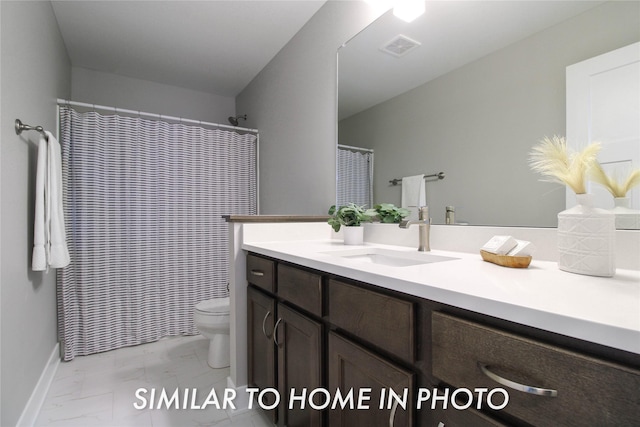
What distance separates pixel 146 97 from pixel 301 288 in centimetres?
298

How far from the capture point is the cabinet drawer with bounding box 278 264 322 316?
3.12ft

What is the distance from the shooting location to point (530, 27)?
0.99m

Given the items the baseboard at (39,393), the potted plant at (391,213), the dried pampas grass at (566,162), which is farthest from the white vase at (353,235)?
the baseboard at (39,393)

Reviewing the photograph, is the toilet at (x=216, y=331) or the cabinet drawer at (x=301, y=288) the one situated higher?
the cabinet drawer at (x=301, y=288)

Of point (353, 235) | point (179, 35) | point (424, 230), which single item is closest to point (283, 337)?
point (353, 235)

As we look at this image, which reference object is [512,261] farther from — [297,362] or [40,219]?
[40,219]

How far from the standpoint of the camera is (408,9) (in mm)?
1409

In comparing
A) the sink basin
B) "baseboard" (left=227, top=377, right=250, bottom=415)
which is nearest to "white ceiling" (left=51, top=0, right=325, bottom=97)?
the sink basin

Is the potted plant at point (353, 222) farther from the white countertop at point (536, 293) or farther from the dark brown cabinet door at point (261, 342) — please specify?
the white countertop at point (536, 293)

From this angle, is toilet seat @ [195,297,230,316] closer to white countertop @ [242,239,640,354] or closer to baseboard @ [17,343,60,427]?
baseboard @ [17,343,60,427]

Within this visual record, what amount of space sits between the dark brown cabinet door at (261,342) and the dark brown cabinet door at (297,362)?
0.22 ft

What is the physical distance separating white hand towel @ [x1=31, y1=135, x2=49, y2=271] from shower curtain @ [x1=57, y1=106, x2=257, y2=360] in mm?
672

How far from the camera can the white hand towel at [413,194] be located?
1354mm

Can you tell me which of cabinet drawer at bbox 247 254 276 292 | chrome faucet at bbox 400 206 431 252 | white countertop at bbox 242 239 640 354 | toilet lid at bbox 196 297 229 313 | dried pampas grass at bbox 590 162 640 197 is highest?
dried pampas grass at bbox 590 162 640 197
